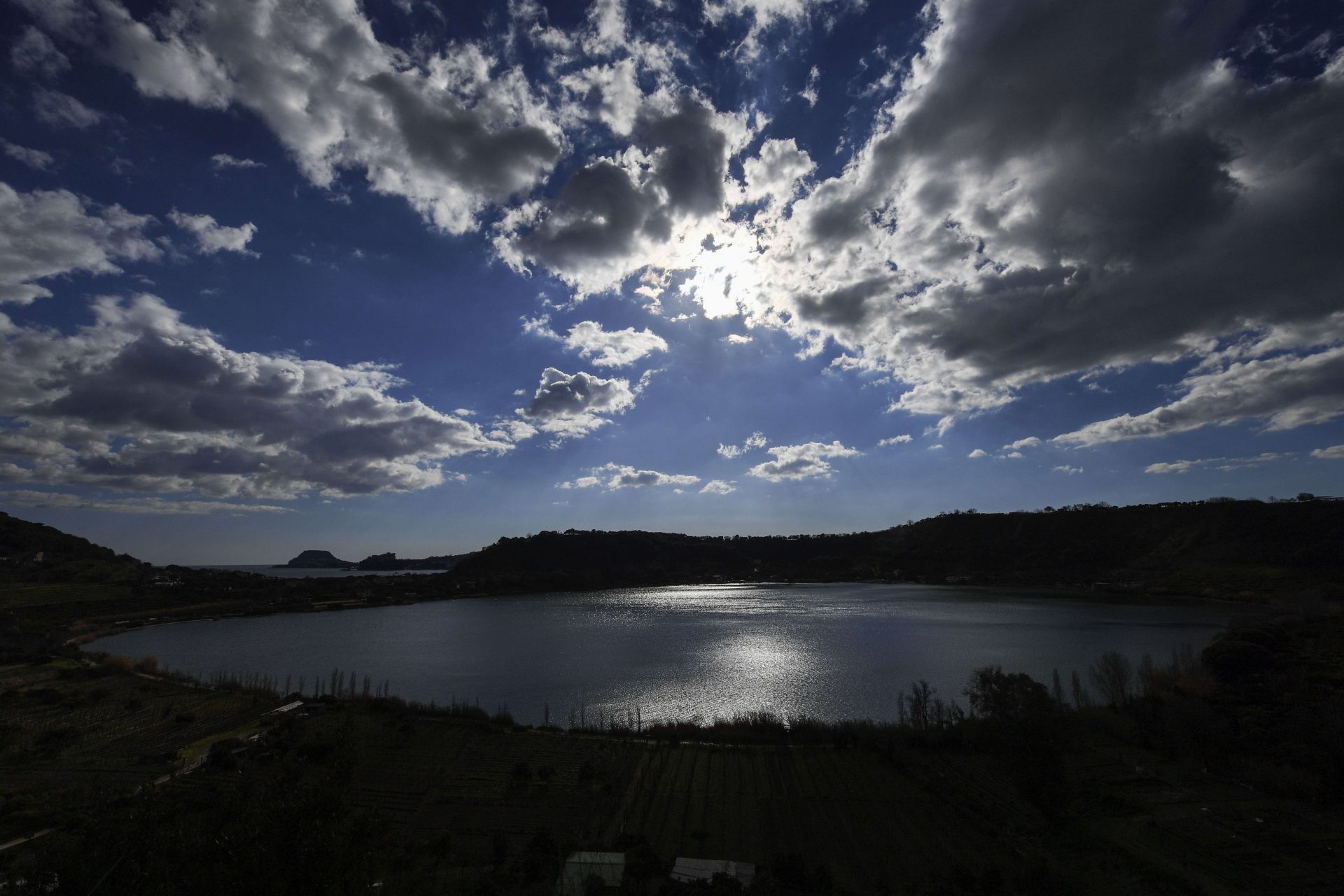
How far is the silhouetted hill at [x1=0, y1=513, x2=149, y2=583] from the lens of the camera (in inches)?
4281

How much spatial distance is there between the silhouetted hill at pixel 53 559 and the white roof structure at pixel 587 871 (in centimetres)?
13351

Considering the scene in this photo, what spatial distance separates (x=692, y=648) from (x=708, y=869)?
49373 millimetres

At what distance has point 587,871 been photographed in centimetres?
1805

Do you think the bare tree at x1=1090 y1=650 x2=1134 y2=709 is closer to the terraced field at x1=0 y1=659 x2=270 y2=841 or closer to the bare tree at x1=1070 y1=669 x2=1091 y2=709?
the bare tree at x1=1070 y1=669 x2=1091 y2=709

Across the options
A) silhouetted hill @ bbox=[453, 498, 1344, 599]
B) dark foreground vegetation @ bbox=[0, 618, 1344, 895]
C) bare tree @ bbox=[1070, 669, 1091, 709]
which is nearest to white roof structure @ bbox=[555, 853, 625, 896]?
dark foreground vegetation @ bbox=[0, 618, 1344, 895]

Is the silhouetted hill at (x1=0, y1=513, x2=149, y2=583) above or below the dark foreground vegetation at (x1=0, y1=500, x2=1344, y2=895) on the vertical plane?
above

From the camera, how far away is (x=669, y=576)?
18738cm

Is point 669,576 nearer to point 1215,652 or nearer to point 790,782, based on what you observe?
point 1215,652

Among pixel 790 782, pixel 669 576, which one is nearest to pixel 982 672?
pixel 790 782

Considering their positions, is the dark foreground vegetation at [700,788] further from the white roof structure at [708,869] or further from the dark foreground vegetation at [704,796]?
the white roof structure at [708,869]

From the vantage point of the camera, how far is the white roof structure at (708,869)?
695 inches

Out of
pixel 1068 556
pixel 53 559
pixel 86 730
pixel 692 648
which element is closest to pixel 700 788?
pixel 86 730

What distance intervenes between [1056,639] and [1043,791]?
49886mm

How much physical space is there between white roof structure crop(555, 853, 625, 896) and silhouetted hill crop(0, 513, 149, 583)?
13351 cm
